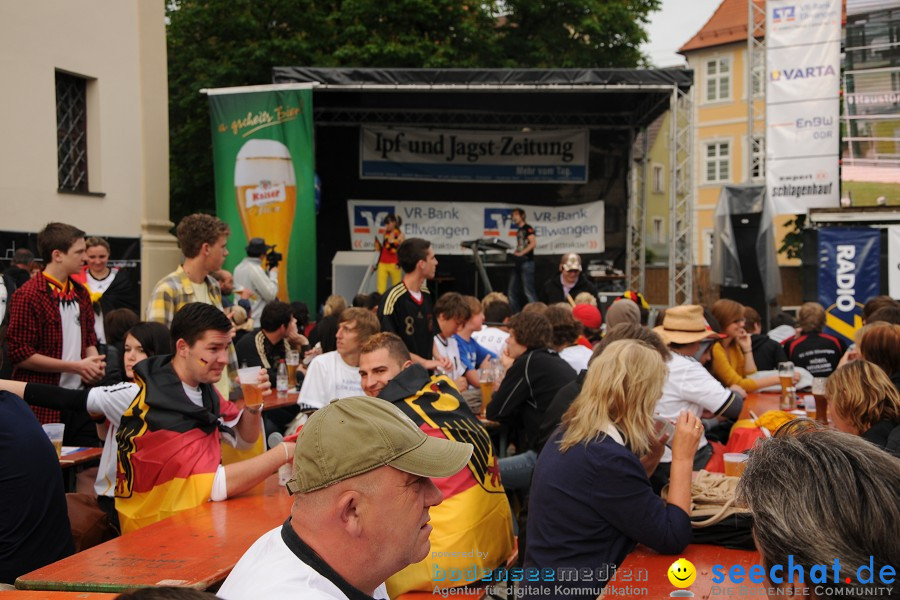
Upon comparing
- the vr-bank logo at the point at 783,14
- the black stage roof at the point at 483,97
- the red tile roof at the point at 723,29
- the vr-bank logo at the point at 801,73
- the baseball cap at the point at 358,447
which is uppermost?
the red tile roof at the point at 723,29

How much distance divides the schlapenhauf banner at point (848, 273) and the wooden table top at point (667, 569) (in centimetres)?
1057

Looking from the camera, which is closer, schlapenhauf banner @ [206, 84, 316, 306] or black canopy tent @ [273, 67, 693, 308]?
schlapenhauf banner @ [206, 84, 316, 306]

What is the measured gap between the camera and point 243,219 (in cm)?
1296

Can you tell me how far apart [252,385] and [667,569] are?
190 centimetres

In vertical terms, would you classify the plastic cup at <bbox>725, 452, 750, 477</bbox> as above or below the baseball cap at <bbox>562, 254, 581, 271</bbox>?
below

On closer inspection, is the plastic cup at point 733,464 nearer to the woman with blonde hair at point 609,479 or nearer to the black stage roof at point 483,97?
the woman with blonde hair at point 609,479

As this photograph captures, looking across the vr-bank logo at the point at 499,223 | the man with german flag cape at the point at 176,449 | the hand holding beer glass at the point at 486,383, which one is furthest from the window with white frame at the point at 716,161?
the man with german flag cape at the point at 176,449

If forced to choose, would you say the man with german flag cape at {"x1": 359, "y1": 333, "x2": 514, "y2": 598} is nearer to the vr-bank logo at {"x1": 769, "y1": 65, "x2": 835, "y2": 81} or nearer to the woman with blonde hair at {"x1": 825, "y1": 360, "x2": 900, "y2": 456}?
the woman with blonde hair at {"x1": 825, "y1": 360, "x2": 900, "y2": 456}

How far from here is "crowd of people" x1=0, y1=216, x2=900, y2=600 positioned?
64.2 inches

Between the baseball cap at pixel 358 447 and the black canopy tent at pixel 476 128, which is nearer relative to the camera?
the baseball cap at pixel 358 447

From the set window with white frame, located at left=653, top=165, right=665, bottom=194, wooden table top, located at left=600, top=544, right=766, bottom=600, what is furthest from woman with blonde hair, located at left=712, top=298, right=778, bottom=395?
window with white frame, located at left=653, top=165, right=665, bottom=194

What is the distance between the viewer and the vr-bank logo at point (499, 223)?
15.8 meters

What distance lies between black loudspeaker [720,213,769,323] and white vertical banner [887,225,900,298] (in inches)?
70.0

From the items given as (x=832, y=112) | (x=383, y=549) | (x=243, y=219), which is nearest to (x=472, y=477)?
(x=383, y=549)
